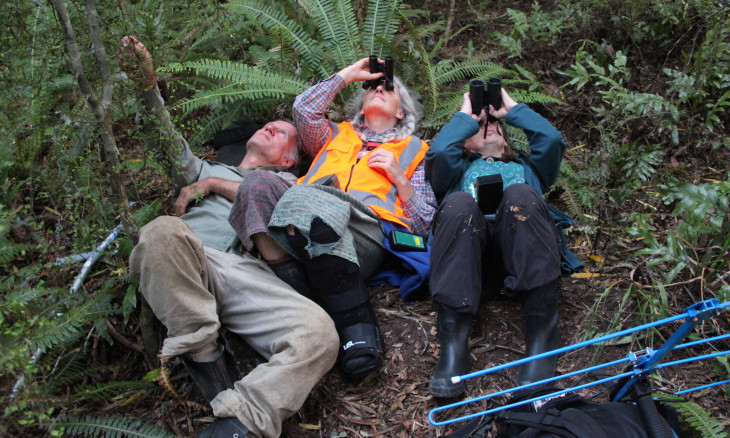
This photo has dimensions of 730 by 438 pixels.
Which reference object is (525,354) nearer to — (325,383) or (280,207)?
(325,383)

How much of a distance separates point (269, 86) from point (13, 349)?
2.57 m

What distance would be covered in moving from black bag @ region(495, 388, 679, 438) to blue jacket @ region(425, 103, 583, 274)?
127 cm

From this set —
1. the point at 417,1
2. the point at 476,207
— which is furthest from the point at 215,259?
the point at 417,1

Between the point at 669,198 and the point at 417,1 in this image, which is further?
the point at 417,1

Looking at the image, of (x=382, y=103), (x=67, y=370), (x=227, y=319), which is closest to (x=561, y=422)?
(x=227, y=319)

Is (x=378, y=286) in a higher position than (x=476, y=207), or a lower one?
lower

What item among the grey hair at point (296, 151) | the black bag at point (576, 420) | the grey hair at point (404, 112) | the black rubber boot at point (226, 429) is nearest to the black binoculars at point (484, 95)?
the grey hair at point (404, 112)

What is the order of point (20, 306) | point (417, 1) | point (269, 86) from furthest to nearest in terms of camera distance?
point (417, 1)
point (269, 86)
point (20, 306)

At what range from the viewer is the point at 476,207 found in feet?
10.0

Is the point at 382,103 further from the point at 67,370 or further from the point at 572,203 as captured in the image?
the point at 67,370

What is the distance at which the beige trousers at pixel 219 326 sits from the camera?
2596 millimetres

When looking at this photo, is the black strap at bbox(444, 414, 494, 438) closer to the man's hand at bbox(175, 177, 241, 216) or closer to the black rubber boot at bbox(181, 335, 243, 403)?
the black rubber boot at bbox(181, 335, 243, 403)

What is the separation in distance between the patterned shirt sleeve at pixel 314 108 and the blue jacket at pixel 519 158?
0.88m

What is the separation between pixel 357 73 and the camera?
4125 mm
